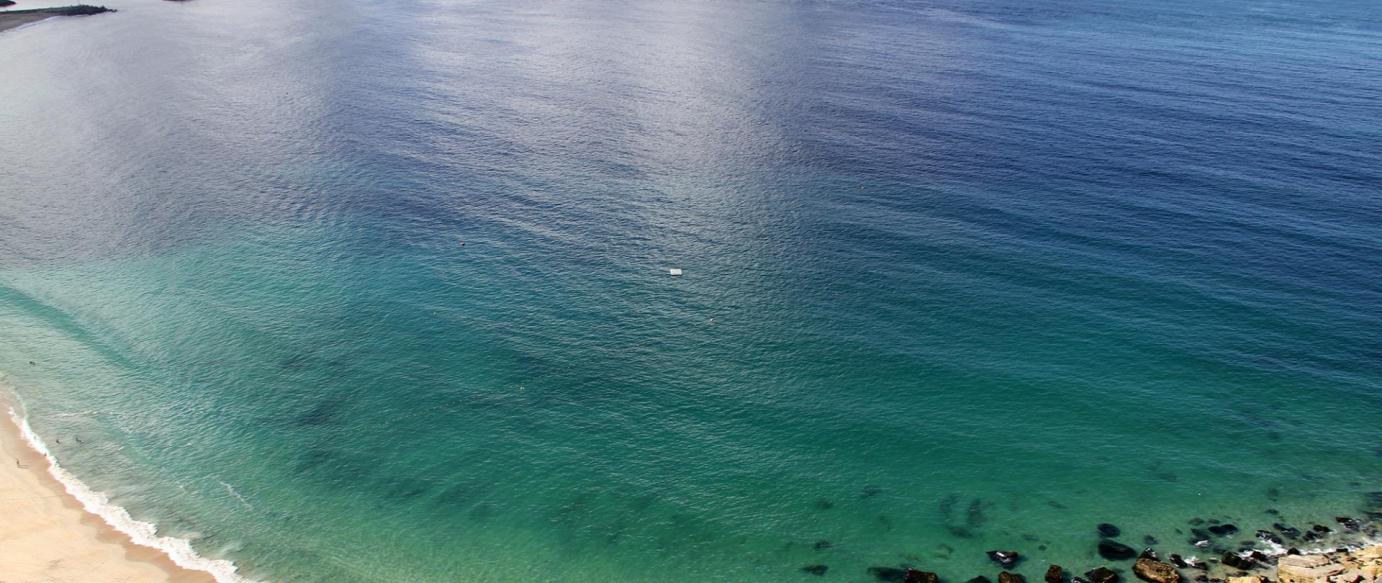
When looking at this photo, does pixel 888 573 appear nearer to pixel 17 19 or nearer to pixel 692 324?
pixel 692 324

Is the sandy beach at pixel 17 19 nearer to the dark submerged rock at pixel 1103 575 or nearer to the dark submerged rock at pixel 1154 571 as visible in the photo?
the dark submerged rock at pixel 1103 575

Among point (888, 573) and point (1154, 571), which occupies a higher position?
point (1154, 571)

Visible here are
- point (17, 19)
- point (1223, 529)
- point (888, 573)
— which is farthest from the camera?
point (17, 19)

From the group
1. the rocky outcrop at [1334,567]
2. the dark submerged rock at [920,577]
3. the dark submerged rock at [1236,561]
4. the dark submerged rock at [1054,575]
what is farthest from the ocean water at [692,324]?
the rocky outcrop at [1334,567]

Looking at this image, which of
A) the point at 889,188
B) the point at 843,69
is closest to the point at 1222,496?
the point at 889,188

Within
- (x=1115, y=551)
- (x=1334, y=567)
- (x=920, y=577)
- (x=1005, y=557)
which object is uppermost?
(x=1334, y=567)

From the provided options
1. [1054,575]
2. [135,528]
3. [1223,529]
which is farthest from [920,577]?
[135,528]

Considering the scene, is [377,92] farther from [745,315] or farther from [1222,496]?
[1222,496]
